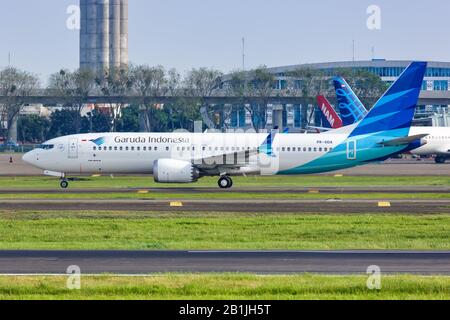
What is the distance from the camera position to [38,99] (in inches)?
6437

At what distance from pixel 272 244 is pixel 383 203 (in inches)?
686

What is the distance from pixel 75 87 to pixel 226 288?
147m

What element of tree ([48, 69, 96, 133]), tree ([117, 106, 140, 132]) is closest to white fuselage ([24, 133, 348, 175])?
tree ([48, 69, 96, 133])

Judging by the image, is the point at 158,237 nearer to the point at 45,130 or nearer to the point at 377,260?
the point at 377,260

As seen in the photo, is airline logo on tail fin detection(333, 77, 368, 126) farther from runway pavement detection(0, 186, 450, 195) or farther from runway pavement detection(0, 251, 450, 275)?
runway pavement detection(0, 251, 450, 275)

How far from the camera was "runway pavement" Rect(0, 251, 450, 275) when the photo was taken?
92.3 feet

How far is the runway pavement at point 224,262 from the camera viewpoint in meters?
28.1

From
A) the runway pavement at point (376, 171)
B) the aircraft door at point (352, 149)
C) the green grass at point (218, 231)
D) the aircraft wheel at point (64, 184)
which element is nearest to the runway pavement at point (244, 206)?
the green grass at point (218, 231)

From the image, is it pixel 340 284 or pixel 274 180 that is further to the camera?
pixel 274 180

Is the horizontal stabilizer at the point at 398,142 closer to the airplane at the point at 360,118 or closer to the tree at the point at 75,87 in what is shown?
the airplane at the point at 360,118

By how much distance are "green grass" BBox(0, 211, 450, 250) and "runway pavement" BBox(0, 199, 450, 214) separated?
8.00ft
